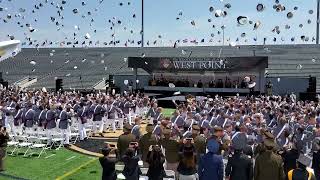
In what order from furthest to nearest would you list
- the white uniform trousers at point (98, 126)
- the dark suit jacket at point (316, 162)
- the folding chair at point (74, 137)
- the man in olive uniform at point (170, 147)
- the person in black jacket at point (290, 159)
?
the white uniform trousers at point (98, 126), the folding chair at point (74, 137), the man in olive uniform at point (170, 147), the dark suit jacket at point (316, 162), the person in black jacket at point (290, 159)

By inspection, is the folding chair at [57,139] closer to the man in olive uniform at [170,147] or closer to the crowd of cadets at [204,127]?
the crowd of cadets at [204,127]

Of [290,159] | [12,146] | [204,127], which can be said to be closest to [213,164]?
[290,159]

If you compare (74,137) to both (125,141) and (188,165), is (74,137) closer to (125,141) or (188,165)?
(125,141)

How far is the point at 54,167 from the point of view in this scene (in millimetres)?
16125

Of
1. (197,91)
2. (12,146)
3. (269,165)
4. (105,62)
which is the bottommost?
(12,146)

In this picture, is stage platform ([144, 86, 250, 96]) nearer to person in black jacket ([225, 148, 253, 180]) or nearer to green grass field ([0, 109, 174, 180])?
green grass field ([0, 109, 174, 180])

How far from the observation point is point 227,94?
38.8m

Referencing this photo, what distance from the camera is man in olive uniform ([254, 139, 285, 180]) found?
9703mm

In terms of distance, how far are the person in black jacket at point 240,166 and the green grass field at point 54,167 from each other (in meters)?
5.54

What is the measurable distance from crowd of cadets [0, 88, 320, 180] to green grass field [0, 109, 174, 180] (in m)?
1.92

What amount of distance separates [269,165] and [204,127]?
5991mm

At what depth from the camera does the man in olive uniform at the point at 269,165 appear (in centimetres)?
970

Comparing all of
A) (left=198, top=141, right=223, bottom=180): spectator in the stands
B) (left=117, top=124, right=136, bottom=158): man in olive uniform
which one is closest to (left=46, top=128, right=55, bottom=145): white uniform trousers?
(left=117, top=124, right=136, bottom=158): man in olive uniform

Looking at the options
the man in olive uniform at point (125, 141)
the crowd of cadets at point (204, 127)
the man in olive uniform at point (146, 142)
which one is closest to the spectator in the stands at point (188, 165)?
the crowd of cadets at point (204, 127)
